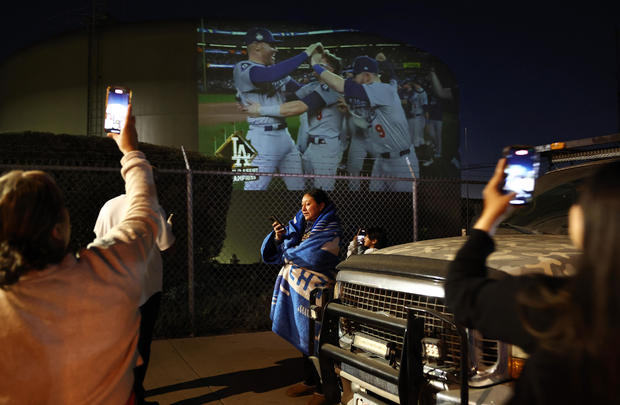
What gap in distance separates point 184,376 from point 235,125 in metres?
10.5

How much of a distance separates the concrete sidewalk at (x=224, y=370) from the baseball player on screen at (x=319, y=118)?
356 inches

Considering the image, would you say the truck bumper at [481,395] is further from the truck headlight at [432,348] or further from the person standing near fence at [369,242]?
the person standing near fence at [369,242]


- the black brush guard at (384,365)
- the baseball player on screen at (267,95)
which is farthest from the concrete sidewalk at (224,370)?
the baseball player on screen at (267,95)

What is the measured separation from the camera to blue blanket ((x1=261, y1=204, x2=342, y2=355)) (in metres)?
4.62

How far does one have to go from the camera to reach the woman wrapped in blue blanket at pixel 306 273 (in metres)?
4.62

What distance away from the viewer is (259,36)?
1541 cm

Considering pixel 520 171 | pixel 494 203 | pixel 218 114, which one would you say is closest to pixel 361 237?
pixel 520 171

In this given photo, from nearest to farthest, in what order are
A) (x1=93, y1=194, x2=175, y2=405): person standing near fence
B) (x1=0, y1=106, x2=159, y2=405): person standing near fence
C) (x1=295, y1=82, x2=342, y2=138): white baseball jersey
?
(x1=0, y1=106, x2=159, y2=405): person standing near fence, (x1=93, y1=194, x2=175, y2=405): person standing near fence, (x1=295, y1=82, x2=342, y2=138): white baseball jersey

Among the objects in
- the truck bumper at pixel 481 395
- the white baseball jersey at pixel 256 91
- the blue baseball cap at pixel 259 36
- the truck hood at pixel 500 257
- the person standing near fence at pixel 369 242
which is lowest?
the truck bumper at pixel 481 395

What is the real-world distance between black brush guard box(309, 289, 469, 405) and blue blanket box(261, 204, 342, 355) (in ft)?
2.93

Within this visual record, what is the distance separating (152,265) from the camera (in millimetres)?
3994

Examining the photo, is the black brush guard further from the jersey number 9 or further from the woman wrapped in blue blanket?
the jersey number 9

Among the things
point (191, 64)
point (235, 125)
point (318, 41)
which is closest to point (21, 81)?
point (191, 64)

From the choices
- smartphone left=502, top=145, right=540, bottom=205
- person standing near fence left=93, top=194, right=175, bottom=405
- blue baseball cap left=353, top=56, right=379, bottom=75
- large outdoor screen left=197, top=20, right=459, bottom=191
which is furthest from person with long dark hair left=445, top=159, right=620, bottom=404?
blue baseball cap left=353, top=56, right=379, bottom=75
